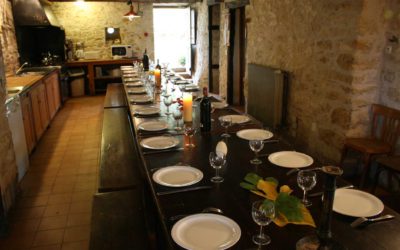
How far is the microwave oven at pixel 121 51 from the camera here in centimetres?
917

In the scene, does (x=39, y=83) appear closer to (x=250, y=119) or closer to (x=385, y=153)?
(x=250, y=119)

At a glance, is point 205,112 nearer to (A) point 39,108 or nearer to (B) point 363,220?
(B) point 363,220

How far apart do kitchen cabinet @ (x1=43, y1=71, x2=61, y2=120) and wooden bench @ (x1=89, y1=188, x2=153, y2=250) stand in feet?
13.7

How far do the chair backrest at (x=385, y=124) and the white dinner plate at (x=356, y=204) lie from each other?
186cm

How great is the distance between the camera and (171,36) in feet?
41.9

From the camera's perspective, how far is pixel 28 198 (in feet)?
11.4

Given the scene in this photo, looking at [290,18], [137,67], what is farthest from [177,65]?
[290,18]

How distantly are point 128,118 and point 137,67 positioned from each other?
2.32 m

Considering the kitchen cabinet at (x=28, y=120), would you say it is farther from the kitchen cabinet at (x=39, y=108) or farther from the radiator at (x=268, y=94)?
the radiator at (x=268, y=94)

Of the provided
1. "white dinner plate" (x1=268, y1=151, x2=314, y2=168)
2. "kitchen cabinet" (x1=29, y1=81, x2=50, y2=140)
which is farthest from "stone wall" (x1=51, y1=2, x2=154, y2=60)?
"white dinner plate" (x1=268, y1=151, x2=314, y2=168)

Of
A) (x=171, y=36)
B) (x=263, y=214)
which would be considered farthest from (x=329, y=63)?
(x=171, y=36)

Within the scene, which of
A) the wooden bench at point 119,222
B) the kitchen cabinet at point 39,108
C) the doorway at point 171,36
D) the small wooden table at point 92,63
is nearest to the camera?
the wooden bench at point 119,222

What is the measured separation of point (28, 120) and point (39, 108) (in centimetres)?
78

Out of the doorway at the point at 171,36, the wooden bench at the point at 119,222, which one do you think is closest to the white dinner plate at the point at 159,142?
the wooden bench at the point at 119,222
